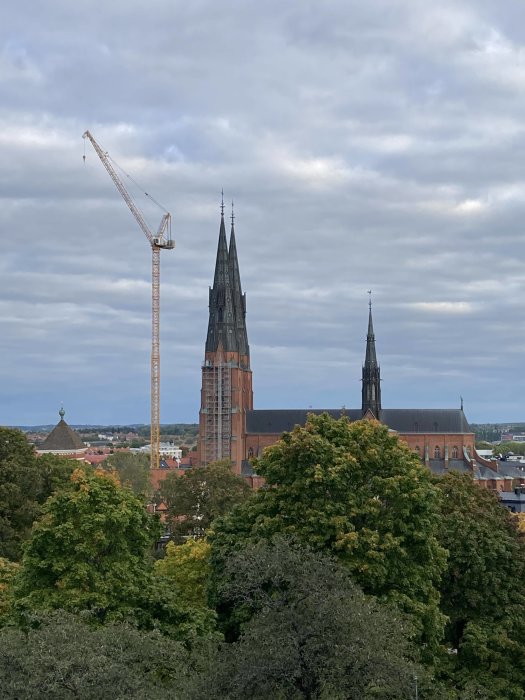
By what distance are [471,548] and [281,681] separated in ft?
69.6

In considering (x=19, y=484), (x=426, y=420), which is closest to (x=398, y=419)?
(x=426, y=420)

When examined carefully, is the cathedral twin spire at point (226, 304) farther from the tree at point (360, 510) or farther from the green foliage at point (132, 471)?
the tree at point (360, 510)

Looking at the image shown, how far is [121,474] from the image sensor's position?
459 ft

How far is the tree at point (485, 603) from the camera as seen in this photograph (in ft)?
151

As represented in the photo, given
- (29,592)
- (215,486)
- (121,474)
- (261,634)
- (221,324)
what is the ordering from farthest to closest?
1. (221,324)
2. (121,474)
3. (215,486)
4. (29,592)
5. (261,634)

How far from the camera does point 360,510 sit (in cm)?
4547

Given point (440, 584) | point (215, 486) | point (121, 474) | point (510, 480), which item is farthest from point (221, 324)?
point (440, 584)

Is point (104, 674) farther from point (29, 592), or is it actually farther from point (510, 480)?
point (510, 480)

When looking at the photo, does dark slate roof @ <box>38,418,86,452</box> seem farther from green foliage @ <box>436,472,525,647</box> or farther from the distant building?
green foliage @ <box>436,472,525,647</box>

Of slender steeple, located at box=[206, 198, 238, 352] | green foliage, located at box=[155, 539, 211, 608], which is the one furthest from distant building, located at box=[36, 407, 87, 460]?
green foliage, located at box=[155, 539, 211, 608]

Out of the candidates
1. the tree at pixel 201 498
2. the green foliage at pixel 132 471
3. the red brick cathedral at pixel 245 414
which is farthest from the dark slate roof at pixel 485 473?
the tree at pixel 201 498

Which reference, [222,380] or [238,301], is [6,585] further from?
[238,301]

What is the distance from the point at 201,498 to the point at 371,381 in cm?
9130

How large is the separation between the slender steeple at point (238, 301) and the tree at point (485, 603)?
112649 millimetres
